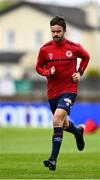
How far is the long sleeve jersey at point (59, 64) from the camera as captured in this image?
13.6m

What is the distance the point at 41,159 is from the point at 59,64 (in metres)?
2.82

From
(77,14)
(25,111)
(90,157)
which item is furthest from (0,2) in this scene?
(90,157)

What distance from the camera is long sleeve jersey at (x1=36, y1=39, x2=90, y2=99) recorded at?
1365cm

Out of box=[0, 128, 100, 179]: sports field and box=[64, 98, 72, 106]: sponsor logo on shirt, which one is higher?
box=[64, 98, 72, 106]: sponsor logo on shirt

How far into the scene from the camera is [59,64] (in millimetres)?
13664

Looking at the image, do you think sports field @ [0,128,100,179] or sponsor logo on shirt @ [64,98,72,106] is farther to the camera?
sponsor logo on shirt @ [64,98,72,106]

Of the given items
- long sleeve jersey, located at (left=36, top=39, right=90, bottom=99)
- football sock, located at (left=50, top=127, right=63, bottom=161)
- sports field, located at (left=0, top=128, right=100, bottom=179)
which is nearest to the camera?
sports field, located at (left=0, top=128, right=100, bottom=179)

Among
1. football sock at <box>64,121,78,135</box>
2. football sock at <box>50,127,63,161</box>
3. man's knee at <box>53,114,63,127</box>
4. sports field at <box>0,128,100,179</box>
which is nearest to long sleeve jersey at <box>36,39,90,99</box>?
man's knee at <box>53,114,63,127</box>

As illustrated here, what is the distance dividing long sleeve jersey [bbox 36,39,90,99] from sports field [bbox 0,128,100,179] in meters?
1.28

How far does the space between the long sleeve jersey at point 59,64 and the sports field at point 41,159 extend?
1280mm

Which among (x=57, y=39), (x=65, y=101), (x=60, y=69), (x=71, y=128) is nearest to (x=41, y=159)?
(x=71, y=128)

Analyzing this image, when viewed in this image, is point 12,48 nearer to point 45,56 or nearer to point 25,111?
point 25,111

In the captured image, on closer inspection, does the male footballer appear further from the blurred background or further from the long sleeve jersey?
the blurred background

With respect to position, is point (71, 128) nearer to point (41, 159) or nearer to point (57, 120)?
point (41, 159)
